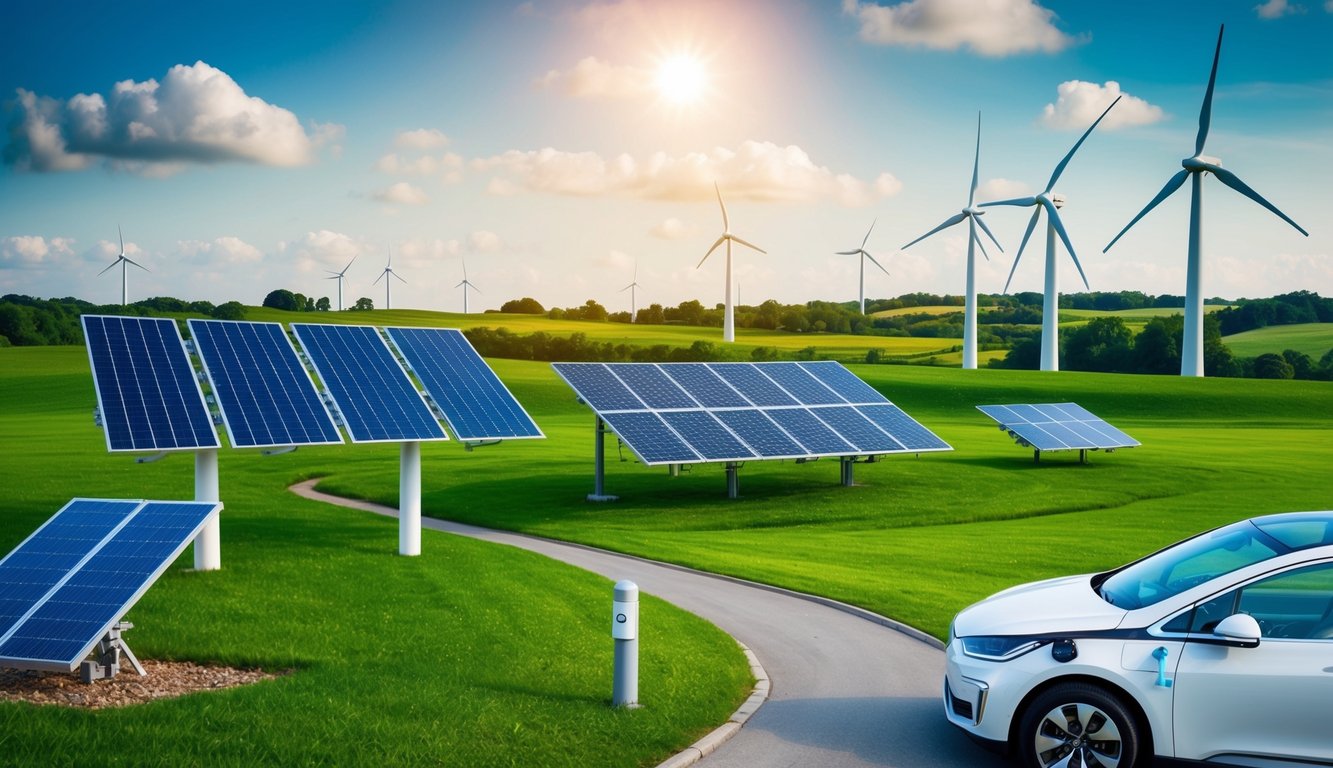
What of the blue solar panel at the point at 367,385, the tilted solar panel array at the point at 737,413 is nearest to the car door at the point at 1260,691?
the blue solar panel at the point at 367,385

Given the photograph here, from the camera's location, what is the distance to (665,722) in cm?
1095

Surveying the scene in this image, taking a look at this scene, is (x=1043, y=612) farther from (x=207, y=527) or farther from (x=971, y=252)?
(x=971, y=252)

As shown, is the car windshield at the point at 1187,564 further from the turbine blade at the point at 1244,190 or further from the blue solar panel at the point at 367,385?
the turbine blade at the point at 1244,190

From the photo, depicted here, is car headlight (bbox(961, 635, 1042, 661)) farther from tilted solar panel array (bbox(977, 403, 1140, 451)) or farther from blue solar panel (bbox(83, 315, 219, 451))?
tilted solar panel array (bbox(977, 403, 1140, 451))

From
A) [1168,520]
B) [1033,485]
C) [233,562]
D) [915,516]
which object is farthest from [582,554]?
[1033,485]

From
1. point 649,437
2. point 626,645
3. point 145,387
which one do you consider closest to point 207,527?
point 145,387

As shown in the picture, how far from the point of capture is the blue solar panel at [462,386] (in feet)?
76.6

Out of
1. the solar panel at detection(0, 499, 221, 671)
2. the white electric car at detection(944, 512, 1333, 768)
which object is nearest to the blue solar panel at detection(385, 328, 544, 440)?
the solar panel at detection(0, 499, 221, 671)

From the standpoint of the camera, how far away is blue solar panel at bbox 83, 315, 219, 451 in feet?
61.7

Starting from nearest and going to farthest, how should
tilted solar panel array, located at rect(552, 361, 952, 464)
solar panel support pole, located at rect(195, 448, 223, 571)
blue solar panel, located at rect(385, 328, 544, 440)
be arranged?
solar panel support pole, located at rect(195, 448, 223, 571) → blue solar panel, located at rect(385, 328, 544, 440) → tilted solar panel array, located at rect(552, 361, 952, 464)

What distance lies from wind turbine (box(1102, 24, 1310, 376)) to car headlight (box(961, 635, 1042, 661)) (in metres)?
72.6

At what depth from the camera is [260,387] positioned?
21.9m

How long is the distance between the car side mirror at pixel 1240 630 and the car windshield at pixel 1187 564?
652mm

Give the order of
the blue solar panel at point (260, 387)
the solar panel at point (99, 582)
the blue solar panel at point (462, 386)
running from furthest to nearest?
the blue solar panel at point (462, 386), the blue solar panel at point (260, 387), the solar panel at point (99, 582)
